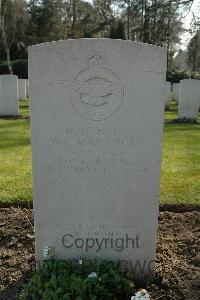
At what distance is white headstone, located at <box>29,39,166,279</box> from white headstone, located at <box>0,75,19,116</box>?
12.1 meters

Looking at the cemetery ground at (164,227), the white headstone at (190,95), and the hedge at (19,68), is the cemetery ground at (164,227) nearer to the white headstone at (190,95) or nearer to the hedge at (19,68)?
the white headstone at (190,95)

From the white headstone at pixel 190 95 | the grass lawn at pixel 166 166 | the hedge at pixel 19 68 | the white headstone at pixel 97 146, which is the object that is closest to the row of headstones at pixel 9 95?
the grass lawn at pixel 166 166

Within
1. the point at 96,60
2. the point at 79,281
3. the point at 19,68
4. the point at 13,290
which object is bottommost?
the point at 13,290

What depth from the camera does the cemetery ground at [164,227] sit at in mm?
3684

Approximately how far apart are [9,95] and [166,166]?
29.0ft

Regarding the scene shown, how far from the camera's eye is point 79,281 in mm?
3088

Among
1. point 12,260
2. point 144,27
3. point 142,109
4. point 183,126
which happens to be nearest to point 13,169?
point 12,260

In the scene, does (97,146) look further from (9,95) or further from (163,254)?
(9,95)

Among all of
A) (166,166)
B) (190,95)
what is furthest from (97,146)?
(190,95)

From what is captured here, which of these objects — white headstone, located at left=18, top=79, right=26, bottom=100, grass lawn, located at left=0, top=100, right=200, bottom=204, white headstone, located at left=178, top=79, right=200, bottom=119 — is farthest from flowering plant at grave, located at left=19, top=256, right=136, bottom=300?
white headstone, located at left=18, top=79, right=26, bottom=100

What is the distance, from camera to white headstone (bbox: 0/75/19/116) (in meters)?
15.0

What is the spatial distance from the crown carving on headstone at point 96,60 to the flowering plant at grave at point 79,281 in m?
1.57

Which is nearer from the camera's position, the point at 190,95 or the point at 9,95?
the point at 190,95

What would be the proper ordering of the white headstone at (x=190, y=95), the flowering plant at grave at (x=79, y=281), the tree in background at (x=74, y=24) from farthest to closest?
1. the tree in background at (x=74, y=24)
2. the white headstone at (x=190, y=95)
3. the flowering plant at grave at (x=79, y=281)
